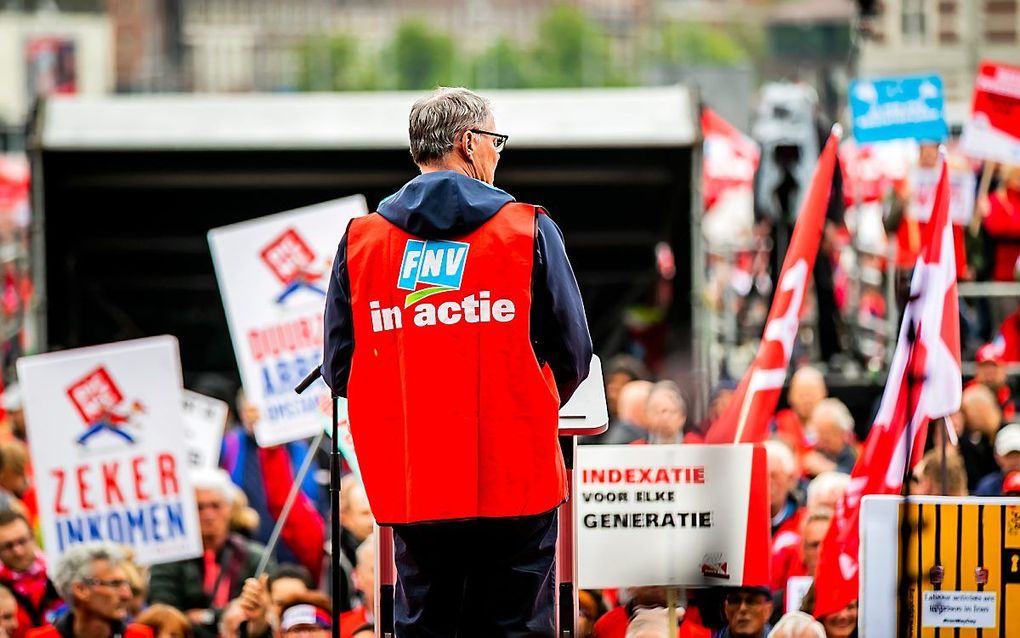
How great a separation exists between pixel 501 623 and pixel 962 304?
8478mm

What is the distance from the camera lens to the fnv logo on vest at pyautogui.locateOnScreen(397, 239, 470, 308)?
4.32m

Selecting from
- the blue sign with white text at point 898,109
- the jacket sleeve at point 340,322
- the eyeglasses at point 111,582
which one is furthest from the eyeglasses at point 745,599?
the blue sign with white text at point 898,109

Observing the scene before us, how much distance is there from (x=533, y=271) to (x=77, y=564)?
10.1 feet

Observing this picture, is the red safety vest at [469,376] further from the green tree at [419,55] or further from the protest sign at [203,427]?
the green tree at [419,55]

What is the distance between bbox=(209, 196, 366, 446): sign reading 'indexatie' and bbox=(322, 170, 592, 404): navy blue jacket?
3.36 meters

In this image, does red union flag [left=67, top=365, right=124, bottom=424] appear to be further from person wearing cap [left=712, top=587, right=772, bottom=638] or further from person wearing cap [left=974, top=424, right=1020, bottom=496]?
person wearing cap [left=974, top=424, right=1020, bottom=496]

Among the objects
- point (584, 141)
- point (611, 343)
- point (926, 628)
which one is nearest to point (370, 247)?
point (926, 628)

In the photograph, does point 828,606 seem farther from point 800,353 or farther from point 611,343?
point 611,343

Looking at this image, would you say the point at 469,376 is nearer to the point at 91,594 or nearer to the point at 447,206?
the point at 447,206

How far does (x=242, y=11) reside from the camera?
146 metres

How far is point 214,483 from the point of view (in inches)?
321

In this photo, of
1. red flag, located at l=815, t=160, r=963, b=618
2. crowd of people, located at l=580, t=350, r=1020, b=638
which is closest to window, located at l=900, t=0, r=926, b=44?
crowd of people, located at l=580, t=350, r=1020, b=638

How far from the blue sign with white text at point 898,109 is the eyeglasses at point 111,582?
5613 mm

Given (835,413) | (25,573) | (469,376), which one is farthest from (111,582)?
(835,413)
